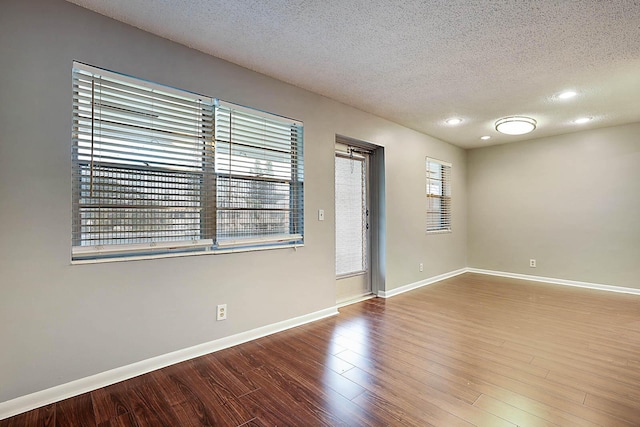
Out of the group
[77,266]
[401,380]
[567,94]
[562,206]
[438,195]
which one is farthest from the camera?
[438,195]

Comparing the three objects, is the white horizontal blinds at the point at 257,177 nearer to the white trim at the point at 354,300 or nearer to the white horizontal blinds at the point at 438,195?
the white trim at the point at 354,300

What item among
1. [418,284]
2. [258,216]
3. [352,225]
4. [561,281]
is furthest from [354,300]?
[561,281]

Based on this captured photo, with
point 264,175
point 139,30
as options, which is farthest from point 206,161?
point 139,30

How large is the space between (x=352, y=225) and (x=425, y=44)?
92.6 inches

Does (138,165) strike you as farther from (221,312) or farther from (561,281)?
(561,281)

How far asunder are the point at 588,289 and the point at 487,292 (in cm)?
164

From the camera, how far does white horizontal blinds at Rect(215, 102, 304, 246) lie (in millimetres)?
2711

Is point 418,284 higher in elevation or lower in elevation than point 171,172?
lower

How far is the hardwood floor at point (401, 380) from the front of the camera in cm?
174

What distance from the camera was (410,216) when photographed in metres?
4.72

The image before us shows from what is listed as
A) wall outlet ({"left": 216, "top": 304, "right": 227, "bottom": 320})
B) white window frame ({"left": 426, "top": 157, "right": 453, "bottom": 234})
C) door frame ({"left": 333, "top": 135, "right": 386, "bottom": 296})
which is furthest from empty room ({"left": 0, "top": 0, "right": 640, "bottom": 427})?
white window frame ({"left": 426, "top": 157, "right": 453, "bottom": 234})

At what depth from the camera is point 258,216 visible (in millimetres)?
2947

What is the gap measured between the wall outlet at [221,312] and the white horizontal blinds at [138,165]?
0.59 metres

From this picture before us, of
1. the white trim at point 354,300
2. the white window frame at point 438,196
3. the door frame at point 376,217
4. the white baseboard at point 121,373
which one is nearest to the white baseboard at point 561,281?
the white window frame at point 438,196
